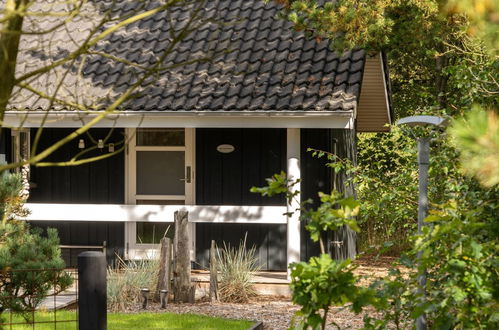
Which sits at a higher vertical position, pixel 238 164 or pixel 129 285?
pixel 238 164

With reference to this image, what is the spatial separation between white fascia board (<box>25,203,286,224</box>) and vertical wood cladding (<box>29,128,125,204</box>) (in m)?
1.50

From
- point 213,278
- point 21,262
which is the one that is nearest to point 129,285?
point 213,278

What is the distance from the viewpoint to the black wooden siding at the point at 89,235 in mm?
15453

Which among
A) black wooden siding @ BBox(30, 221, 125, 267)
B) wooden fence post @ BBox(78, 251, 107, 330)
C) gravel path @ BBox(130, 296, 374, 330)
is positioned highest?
black wooden siding @ BBox(30, 221, 125, 267)

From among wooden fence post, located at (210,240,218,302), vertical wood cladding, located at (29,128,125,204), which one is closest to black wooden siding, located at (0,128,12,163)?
vertical wood cladding, located at (29,128,125,204)

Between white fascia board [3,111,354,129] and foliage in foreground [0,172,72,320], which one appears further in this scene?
white fascia board [3,111,354,129]

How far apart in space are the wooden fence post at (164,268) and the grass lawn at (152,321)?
97cm

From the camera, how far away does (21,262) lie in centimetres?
891

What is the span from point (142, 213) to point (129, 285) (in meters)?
2.15

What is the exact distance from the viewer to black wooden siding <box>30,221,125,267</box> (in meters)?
15.5

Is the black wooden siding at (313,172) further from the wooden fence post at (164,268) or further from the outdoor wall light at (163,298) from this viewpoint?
the outdoor wall light at (163,298)

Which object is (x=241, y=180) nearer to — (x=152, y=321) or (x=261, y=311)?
(x=261, y=311)

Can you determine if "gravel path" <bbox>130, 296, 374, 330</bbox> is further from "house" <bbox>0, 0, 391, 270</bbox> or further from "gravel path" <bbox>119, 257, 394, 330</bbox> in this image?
"house" <bbox>0, 0, 391, 270</bbox>

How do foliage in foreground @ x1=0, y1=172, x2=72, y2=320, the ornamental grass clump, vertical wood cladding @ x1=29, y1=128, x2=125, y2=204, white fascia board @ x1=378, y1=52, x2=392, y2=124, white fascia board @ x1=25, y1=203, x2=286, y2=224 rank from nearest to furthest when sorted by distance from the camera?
foliage in foreground @ x1=0, y1=172, x2=72, y2=320, the ornamental grass clump, white fascia board @ x1=25, y1=203, x2=286, y2=224, vertical wood cladding @ x1=29, y1=128, x2=125, y2=204, white fascia board @ x1=378, y1=52, x2=392, y2=124
